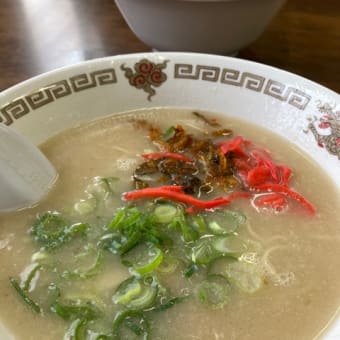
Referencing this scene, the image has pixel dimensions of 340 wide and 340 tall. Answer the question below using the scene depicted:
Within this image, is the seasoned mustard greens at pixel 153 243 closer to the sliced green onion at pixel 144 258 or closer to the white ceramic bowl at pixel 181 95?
the sliced green onion at pixel 144 258

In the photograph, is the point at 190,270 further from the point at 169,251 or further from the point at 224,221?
the point at 224,221

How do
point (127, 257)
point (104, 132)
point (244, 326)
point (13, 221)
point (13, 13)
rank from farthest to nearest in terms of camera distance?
1. point (13, 13)
2. point (104, 132)
3. point (13, 221)
4. point (127, 257)
5. point (244, 326)

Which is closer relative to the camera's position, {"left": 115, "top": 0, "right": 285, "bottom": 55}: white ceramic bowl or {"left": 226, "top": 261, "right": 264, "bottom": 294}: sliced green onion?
{"left": 226, "top": 261, "right": 264, "bottom": 294}: sliced green onion

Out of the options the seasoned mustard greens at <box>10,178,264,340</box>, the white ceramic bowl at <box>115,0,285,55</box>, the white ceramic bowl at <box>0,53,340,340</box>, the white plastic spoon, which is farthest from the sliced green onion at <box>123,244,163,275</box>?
the white ceramic bowl at <box>115,0,285,55</box>

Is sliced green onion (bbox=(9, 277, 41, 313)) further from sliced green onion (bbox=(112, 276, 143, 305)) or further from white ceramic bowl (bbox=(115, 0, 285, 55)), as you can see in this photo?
white ceramic bowl (bbox=(115, 0, 285, 55))

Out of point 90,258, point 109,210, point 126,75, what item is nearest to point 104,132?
point 126,75

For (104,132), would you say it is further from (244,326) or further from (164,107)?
(244,326)
